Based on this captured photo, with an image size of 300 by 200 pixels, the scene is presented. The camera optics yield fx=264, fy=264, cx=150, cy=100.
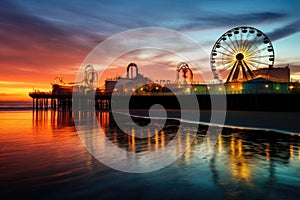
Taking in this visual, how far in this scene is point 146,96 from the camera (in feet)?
179

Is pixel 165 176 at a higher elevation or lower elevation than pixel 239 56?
lower

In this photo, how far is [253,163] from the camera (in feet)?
30.7

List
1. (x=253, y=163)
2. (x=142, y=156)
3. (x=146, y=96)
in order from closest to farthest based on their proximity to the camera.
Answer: (x=253, y=163) < (x=142, y=156) < (x=146, y=96)

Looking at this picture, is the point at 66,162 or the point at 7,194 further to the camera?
the point at 66,162

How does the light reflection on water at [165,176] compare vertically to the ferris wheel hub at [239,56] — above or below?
below

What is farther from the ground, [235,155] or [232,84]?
[232,84]

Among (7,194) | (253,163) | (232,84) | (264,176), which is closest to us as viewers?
(7,194)

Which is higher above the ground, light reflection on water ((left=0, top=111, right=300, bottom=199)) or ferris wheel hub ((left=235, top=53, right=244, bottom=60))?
ferris wheel hub ((left=235, top=53, right=244, bottom=60))

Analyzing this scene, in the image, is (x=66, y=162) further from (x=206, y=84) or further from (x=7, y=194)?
(x=206, y=84)

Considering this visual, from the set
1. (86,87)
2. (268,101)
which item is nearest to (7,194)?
(268,101)

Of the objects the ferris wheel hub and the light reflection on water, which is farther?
the ferris wheel hub

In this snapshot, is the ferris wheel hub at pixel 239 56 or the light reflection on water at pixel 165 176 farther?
the ferris wheel hub at pixel 239 56

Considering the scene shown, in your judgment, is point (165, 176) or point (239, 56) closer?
point (165, 176)

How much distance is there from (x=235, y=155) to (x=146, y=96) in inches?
1735
